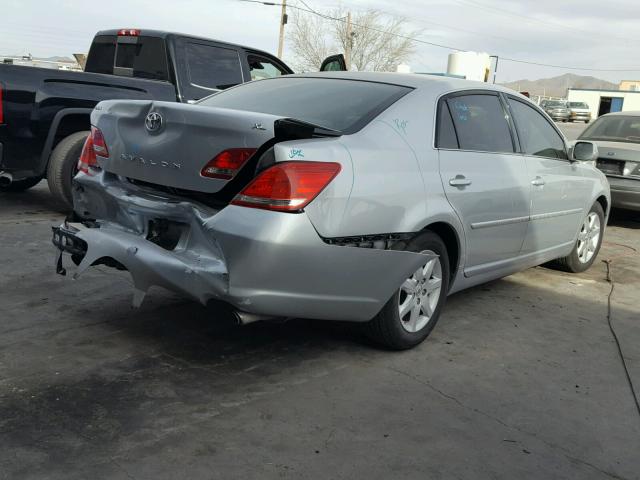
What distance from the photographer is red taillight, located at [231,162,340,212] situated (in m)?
3.05

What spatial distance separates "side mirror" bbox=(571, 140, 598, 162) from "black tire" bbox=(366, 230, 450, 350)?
2178 mm

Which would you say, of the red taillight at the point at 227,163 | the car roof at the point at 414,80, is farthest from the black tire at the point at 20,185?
the red taillight at the point at 227,163

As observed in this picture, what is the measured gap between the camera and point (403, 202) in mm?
3547

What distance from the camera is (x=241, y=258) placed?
3051mm

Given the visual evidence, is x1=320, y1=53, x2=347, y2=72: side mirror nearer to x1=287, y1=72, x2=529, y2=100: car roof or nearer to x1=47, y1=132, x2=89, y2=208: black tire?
x1=47, y1=132, x2=89, y2=208: black tire

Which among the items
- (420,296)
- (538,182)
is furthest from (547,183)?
(420,296)

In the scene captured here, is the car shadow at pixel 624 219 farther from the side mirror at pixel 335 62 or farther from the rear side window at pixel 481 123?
the rear side window at pixel 481 123

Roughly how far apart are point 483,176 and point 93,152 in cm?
241

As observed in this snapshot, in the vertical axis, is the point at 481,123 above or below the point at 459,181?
above

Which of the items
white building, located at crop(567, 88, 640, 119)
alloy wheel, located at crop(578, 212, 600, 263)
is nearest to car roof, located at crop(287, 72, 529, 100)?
alloy wheel, located at crop(578, 212, 600, 263)

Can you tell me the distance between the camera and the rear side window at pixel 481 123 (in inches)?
166

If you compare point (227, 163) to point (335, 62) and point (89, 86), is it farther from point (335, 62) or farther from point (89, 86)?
point (335, 62)

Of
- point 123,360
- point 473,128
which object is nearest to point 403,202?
point 473,128

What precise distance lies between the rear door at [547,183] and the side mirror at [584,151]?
0.23ft
